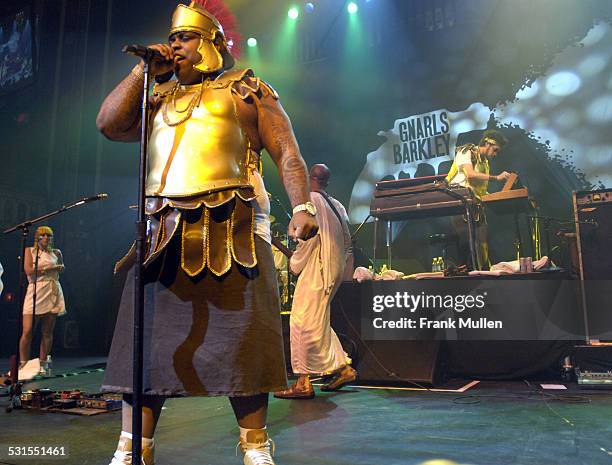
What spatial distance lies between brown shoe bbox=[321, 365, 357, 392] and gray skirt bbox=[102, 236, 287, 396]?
320cm

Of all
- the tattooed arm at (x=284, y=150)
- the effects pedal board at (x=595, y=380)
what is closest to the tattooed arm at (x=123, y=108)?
the tattooed arm at (x=284, y=150)

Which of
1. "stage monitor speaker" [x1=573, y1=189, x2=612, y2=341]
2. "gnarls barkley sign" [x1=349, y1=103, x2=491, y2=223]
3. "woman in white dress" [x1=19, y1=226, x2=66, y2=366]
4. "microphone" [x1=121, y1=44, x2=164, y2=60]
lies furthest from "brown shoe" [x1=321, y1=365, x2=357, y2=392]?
"gnarls barkley sign" [x1=349, y1=103, x2=491, y2=223]

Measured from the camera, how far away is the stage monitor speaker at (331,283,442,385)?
5316mm

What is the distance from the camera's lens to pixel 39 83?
11695 millimetres

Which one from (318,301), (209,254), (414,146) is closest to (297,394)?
(318,301)

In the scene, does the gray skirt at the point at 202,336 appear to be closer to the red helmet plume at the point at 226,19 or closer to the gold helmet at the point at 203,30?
the gold helmet at the point at 203,30

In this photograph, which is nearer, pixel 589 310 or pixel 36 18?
pixel 589 310

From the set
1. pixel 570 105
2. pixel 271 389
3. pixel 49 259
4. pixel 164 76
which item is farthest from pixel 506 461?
pixel 570 105

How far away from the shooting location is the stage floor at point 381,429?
2.71 meters

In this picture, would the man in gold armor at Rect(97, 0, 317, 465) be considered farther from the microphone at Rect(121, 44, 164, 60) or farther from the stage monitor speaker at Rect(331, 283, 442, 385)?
the stage monitor speaker at Rect(331, 283, 442, 385)

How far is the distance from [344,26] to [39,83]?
678cm

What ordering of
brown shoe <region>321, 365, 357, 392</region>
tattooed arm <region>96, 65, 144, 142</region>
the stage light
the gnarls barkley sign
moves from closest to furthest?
tattooed arm <region>96, 65, 144, 142</region>
brown shoe <region>321, 365, 357, 392</region>
the gnarls barkley sign
the stage light

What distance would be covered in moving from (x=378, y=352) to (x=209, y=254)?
394cm

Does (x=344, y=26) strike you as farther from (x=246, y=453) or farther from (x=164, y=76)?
(x=246, y=453)
